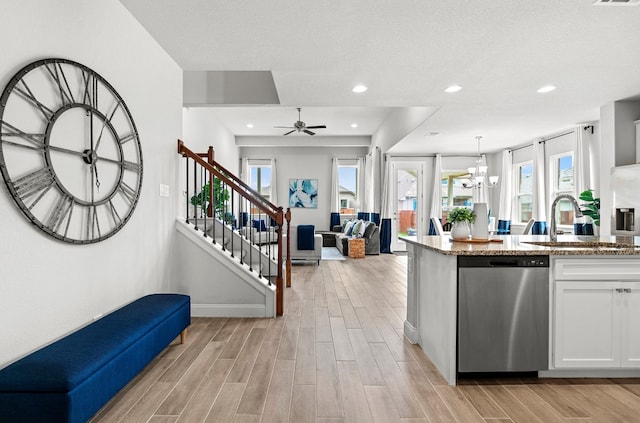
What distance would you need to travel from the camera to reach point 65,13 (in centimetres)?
227

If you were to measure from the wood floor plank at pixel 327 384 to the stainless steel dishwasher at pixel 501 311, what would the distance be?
85 centimetres

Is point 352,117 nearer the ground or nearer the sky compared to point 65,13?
nearer the sky

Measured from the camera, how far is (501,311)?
2.49 meters

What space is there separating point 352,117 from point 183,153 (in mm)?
5327

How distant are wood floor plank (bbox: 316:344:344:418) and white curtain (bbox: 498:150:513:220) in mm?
7443

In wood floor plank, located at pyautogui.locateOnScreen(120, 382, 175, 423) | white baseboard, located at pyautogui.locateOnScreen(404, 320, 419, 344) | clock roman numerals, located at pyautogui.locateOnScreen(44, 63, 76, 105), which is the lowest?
wood floor plank, located at pyautogui.locateOnScreen(120, 382, 175, 423)

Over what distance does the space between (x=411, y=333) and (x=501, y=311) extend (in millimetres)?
986

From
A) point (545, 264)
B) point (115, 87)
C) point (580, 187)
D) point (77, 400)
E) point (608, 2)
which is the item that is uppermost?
point (608, 2)

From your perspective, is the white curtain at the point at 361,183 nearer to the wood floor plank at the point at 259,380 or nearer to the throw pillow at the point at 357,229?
the throw pillow at the point at 357,229

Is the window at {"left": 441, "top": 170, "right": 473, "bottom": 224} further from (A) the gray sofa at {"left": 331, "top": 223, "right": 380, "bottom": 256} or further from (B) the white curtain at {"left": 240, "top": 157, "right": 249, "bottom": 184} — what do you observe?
(B) the white curtain at {"left": 240, "top": 157, "right": 249, "bottom": 184}

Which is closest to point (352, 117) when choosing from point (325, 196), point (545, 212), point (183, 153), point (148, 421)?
point (325, 196)

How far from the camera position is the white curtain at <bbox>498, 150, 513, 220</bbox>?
8.98 m

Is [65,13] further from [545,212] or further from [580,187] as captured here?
[545,212]

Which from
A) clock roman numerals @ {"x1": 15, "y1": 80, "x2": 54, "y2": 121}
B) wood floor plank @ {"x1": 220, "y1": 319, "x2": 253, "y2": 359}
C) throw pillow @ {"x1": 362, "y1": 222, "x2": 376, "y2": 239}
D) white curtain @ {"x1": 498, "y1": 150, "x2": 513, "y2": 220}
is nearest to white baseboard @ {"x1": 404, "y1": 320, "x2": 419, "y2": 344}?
wood floor plank @ {"x1": 220, "y1": 319, "x2": 253, "y2": 359}
